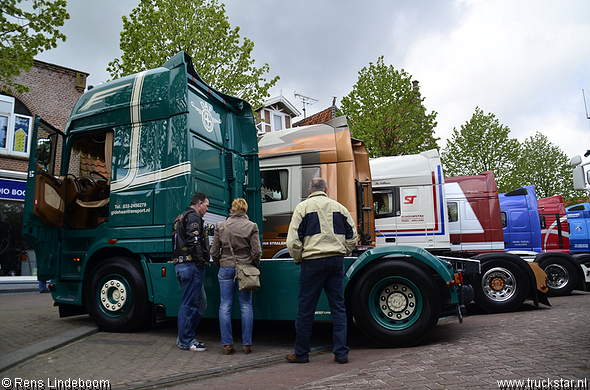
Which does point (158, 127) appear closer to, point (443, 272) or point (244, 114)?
point (244, 114)

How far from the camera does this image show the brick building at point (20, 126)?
14.9 meters

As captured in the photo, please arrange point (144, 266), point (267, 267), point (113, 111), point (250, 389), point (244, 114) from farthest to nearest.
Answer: point (244, 114)
point (113, 111)
point (144, 266)
point (267, 267)
point (250, 389)

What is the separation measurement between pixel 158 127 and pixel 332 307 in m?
3.31

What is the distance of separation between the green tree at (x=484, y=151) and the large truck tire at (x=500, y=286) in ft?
60.2

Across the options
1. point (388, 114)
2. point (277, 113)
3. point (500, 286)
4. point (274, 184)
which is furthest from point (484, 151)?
point (274, 184)

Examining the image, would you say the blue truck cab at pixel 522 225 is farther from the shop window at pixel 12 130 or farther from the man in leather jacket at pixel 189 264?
the shop window at pixel 12 130

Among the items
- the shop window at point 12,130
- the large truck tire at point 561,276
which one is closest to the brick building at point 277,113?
the shop window at point 12,130

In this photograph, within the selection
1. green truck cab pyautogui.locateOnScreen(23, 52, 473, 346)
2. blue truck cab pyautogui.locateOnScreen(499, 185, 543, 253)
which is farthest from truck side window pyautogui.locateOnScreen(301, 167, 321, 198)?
blue truck cab pyautogui.locateOnScreen(499, 185, 543, 253)

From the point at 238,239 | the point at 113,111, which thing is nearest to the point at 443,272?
the point at 238,239

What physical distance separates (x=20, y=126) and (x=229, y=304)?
14906mm

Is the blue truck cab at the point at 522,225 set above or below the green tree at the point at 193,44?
below

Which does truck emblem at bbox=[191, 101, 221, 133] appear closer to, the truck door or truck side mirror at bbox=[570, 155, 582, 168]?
the truck door

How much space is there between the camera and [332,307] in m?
4.37

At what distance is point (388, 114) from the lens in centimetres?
1789
